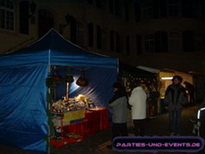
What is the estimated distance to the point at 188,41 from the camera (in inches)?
1053

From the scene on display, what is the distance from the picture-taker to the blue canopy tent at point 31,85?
793cm

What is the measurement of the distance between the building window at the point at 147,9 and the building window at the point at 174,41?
2642mm

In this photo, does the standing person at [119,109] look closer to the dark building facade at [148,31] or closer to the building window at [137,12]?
the dark building facade at [148,31]

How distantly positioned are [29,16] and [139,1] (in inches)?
575


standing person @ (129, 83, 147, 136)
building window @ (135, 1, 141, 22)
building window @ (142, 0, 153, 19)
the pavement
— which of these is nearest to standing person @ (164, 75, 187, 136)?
standing person @ (129, 83, 147, 136)

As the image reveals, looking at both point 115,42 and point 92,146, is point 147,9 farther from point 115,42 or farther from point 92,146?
point 92,146

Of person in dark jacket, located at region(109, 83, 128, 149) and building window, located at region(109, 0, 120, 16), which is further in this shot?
building window, located at region(109, 0, 120, 16)

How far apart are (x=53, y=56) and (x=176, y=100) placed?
3.79 metres

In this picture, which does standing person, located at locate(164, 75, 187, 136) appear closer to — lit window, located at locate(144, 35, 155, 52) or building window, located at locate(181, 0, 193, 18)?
lit window, located at locate(144, 35, 155, 52)

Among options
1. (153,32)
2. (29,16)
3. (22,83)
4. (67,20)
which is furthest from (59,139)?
(153,32)

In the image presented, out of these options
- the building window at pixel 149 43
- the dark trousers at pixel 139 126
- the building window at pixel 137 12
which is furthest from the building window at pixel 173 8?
the dark trousers at pixel 139 126

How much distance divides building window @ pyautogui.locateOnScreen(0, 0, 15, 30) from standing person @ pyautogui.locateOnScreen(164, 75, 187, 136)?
987 centimetres

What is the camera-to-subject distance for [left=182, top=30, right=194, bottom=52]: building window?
2666cm

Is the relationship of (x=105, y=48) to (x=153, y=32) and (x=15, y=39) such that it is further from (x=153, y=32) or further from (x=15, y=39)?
(x=15, y=39)
